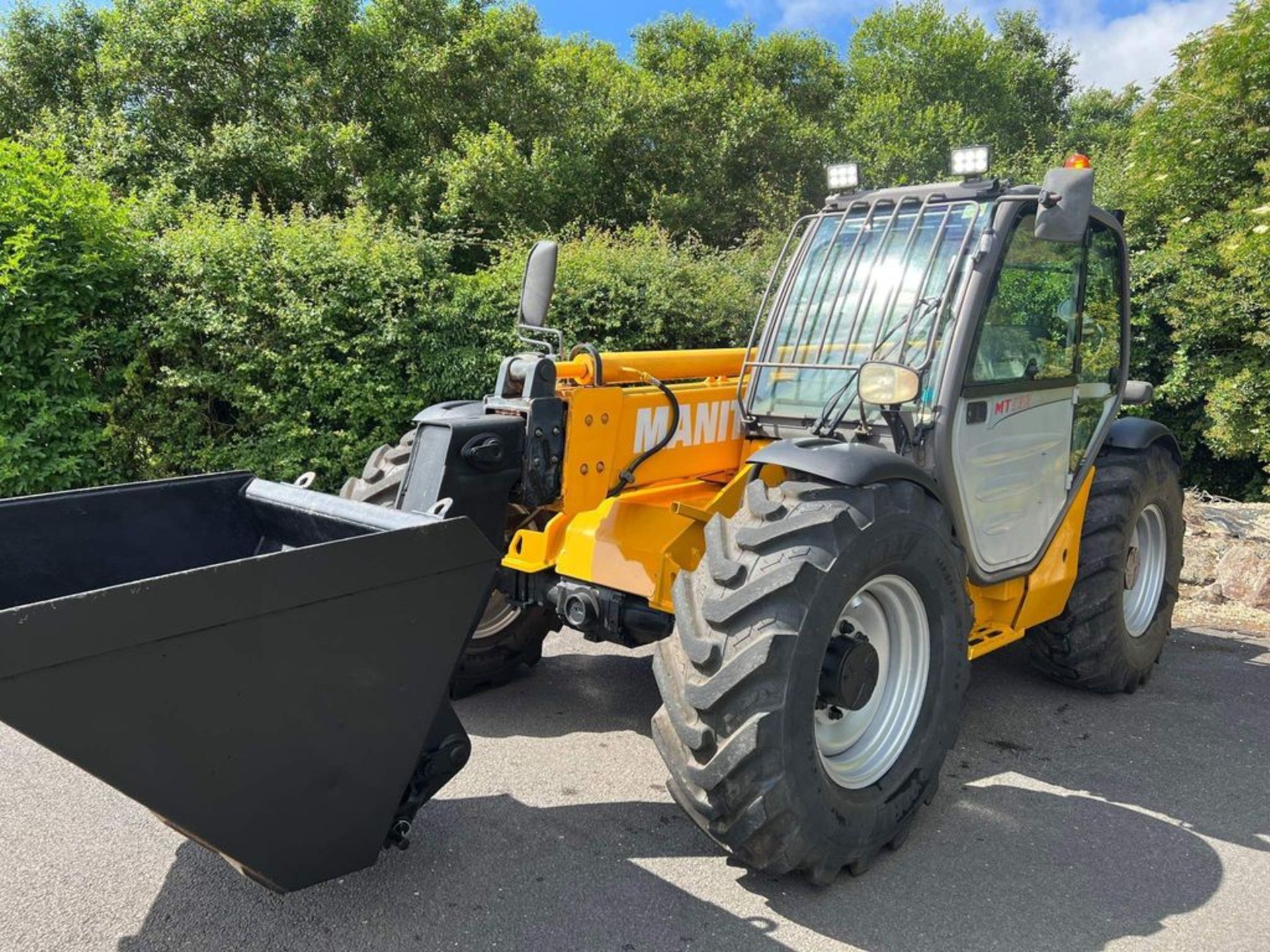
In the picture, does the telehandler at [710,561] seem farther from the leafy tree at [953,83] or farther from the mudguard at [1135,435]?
the leafy tree at [953,83]

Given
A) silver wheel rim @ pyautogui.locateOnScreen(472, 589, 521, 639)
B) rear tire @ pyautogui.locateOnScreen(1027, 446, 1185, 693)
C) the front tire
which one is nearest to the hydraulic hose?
the front tire

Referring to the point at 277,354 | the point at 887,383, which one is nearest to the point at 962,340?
the point at 887,383

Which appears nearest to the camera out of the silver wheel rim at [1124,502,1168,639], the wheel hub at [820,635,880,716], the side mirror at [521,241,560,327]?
the wheel hub at [820,635,880,716]

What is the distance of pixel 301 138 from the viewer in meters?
13.4

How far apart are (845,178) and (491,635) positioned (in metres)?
2.62

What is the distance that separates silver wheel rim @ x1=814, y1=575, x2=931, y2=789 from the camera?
→ 319 centimetres

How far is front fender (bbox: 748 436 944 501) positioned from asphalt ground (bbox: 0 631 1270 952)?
1270 millimetres

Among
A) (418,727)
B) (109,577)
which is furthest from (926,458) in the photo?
(109,577)

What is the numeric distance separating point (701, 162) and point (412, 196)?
21.8ft

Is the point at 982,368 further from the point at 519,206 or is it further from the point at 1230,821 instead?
the point at 519,206

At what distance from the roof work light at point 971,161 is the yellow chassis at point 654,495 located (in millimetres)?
1272

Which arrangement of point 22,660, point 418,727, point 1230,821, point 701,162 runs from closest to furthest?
point 22,660, point 418,727, point 1230,821, point 701,162

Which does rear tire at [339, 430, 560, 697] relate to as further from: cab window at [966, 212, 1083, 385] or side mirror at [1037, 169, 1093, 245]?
side mirror at [1037, 169, 1093, 245]

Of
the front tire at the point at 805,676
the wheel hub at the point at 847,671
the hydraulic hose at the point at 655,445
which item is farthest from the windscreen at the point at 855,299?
the wheel hub at the point at 847,671
